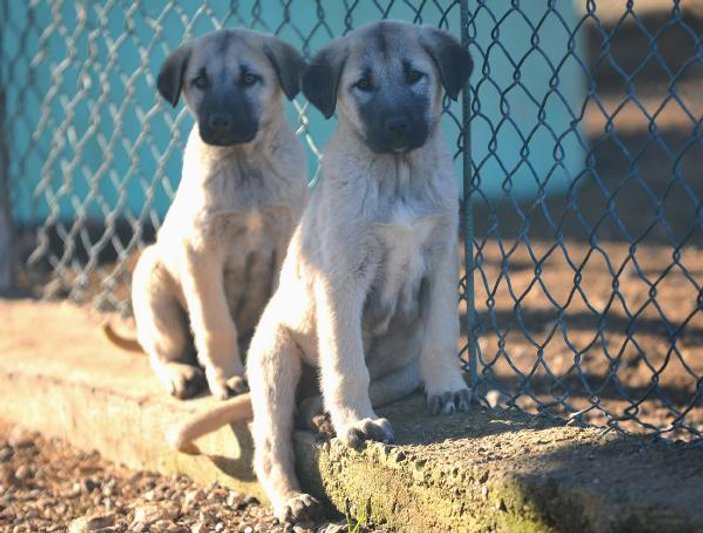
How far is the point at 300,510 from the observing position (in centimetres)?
419

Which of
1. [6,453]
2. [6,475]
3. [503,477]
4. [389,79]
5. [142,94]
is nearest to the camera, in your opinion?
[503,477]

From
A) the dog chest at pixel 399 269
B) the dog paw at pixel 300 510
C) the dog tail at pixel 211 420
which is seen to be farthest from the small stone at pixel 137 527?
the dog chest at pixel 399 269

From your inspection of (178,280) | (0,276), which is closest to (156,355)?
(178,280)

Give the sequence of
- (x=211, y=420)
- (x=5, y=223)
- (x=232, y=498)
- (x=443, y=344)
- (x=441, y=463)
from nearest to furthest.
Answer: (x=441, y=463), (x=443, y=344), (x=211, y=420), (x=232, y=498), (x=5, y=223)

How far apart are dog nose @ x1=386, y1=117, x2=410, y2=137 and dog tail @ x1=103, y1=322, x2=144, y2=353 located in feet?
7.36

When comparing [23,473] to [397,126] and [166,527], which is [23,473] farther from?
[397,126]

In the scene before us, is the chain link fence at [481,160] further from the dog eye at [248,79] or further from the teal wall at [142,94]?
the dog eye at [248,79]

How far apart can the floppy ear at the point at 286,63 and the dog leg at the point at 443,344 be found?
1.07 m

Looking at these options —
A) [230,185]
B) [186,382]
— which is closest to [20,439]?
[186,382]

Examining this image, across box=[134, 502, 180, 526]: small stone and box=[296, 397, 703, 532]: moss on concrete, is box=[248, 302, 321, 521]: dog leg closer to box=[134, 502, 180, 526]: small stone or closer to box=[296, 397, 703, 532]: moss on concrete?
box=[296, 397, 703, 532]: moss on concrete

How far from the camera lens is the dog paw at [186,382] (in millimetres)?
5121

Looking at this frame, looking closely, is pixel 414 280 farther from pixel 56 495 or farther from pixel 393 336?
pixel 56 495

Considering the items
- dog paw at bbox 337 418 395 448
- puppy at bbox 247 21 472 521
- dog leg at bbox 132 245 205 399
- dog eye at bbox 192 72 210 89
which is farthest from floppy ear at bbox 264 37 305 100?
dog paw at bbox 337 418 395 448

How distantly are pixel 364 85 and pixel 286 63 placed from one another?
82cm
